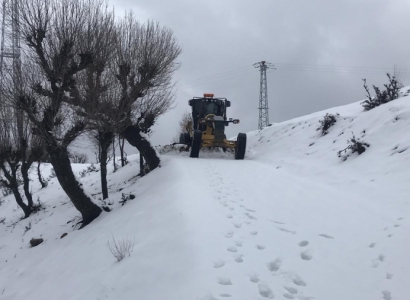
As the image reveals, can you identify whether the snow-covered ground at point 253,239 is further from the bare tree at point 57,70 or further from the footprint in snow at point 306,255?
the bare tree at point 57,70

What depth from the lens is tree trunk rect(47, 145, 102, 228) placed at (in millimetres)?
9414

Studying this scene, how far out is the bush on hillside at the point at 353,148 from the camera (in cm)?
1013

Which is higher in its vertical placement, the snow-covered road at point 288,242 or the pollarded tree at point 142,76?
the pollarded tree at point 142,76

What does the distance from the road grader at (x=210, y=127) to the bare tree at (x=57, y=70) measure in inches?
228

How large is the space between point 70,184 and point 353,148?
807cm

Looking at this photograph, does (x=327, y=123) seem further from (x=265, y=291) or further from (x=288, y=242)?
(x=265, y=291)

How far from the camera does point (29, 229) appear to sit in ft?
38.2

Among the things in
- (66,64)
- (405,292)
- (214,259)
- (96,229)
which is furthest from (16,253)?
(405,292)

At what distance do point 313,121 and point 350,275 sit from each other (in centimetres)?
1291

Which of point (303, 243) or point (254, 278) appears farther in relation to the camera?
point (303, 243)

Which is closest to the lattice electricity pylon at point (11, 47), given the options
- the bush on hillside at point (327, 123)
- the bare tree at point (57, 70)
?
the bare tree at point (57, 70)

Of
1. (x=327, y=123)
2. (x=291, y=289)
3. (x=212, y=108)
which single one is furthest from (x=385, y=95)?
(x=291, y=289)

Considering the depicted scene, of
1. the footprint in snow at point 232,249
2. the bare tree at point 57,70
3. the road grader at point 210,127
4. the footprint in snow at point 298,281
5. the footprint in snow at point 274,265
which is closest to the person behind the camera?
the footprint in snow at point 298,281

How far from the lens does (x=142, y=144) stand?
561 inches
